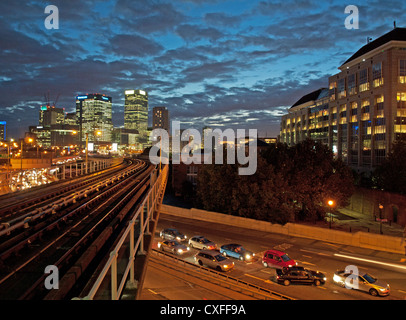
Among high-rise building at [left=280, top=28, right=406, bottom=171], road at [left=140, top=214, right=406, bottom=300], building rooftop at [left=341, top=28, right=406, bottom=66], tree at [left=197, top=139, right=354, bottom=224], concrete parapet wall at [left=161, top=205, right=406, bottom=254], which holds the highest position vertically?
building rooftop at [left=341, top=28, right=406, bottom=66]

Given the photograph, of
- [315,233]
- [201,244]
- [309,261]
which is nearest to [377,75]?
[315,233]

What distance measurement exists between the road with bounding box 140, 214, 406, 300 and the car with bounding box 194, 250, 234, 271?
0.63m

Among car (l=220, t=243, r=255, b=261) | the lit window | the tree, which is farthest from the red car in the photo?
the lit window

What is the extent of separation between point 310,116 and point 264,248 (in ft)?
201

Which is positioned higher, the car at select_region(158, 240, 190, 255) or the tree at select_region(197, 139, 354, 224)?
the tree at select_region(197, 139, 354, 224)

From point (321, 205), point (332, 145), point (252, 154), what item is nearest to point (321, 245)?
point (321, 205)

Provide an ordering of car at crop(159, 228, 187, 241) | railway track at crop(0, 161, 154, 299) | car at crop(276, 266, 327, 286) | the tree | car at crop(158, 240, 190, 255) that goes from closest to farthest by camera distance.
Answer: railway track at crop(0, 161, 154, 299), car at crop(276, 266, 327, 286), car at crop(158, 240, 190, 255), car at crop(159, 228, 187, 241), the tree

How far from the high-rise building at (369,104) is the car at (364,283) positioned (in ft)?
115

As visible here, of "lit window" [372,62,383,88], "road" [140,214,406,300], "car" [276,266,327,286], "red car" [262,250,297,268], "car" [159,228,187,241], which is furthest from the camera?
"lit window" [372,62,383,88]

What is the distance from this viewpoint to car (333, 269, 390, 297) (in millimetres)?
15087

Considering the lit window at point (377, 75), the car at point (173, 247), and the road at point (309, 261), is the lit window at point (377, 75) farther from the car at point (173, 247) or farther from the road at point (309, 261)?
the car at point (173, 247)

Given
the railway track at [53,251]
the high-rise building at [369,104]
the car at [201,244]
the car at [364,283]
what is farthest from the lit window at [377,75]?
→ the railway track at [53,251]

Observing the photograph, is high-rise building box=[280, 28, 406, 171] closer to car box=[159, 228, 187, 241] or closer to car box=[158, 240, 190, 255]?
car box=[159, 228, 187, 241]

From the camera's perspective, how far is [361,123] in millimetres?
53219
